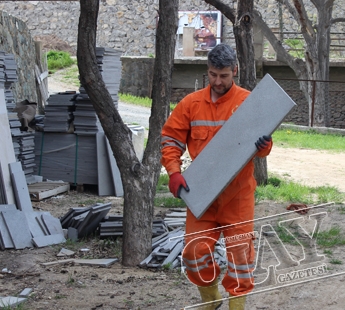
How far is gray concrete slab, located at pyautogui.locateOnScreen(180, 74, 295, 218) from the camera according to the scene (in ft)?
14.0

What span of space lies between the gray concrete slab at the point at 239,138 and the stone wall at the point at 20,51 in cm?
928

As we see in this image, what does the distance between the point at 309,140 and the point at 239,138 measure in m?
12.8

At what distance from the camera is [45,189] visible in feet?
31.8

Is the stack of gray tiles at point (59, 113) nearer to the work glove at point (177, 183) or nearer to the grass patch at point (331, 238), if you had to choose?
the grass patch at point (331, 238)

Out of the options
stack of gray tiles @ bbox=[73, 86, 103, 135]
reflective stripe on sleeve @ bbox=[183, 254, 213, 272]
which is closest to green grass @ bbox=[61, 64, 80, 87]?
stack of gray tiles @ bbox=[73, 86, 103, 135]

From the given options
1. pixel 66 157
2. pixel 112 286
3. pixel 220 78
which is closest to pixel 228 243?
pixel 220 78

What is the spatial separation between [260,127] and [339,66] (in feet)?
70.1

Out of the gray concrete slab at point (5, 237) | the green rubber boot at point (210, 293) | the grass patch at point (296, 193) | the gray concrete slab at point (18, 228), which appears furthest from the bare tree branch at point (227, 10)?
the green rubber boot at point (210, 293)

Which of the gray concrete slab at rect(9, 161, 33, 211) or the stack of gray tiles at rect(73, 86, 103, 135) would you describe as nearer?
the gray concrete slab at rect(9, 161, 33, 211)

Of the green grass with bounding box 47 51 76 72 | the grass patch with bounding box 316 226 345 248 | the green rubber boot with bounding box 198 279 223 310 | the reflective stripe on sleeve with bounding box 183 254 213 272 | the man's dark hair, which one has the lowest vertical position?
the grass patch with bounding box 316 226 345 248

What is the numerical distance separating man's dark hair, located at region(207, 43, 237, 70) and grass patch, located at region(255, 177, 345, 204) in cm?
519

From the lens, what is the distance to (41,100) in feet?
51.2

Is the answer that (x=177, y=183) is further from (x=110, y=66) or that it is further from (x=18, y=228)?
(x=110, y=66)

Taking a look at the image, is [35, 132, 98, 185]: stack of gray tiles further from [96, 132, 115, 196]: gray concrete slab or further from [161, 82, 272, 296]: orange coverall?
[161, 82, 272, 296]: orange coverall
